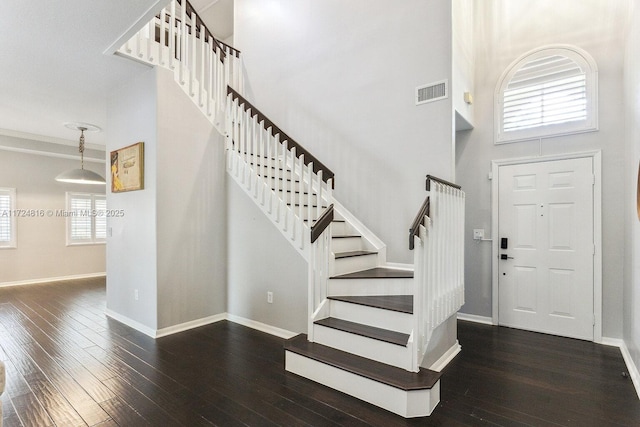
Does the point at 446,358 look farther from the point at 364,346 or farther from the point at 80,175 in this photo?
the point at 80,175

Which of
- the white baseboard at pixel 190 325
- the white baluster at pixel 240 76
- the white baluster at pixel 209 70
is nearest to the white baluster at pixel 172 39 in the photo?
the white baluster at pixel 209 70

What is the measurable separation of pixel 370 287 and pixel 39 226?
7.30m

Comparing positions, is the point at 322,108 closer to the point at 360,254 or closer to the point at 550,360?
the point at 360,254

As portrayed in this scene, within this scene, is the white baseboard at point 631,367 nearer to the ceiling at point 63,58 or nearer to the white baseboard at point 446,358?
the white baseboard at point 446,358

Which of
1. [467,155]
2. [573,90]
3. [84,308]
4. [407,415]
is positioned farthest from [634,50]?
[84,308]

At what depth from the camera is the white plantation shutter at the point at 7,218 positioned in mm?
6371

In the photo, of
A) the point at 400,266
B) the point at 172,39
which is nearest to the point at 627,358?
the point at 400,266

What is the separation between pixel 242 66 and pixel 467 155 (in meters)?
3.79

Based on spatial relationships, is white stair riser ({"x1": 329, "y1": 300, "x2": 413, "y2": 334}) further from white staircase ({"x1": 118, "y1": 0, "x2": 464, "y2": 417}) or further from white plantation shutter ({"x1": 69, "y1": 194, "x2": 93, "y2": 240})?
white plantation shutter ({"x1": 69, "y1": 194, "x2": 93, "y2": 240})

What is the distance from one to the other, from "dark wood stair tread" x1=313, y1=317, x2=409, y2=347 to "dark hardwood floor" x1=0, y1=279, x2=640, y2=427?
0.47m

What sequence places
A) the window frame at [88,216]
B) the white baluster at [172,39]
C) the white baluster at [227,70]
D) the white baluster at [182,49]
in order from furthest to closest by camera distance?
the window frame at [88,216] < the white baluster at [227,70] < the white baluster at [182,49] < the white baluster at [172,39]

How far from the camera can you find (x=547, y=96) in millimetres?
3824

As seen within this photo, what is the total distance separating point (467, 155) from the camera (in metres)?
4.40

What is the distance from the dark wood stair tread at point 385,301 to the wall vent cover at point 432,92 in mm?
2126
